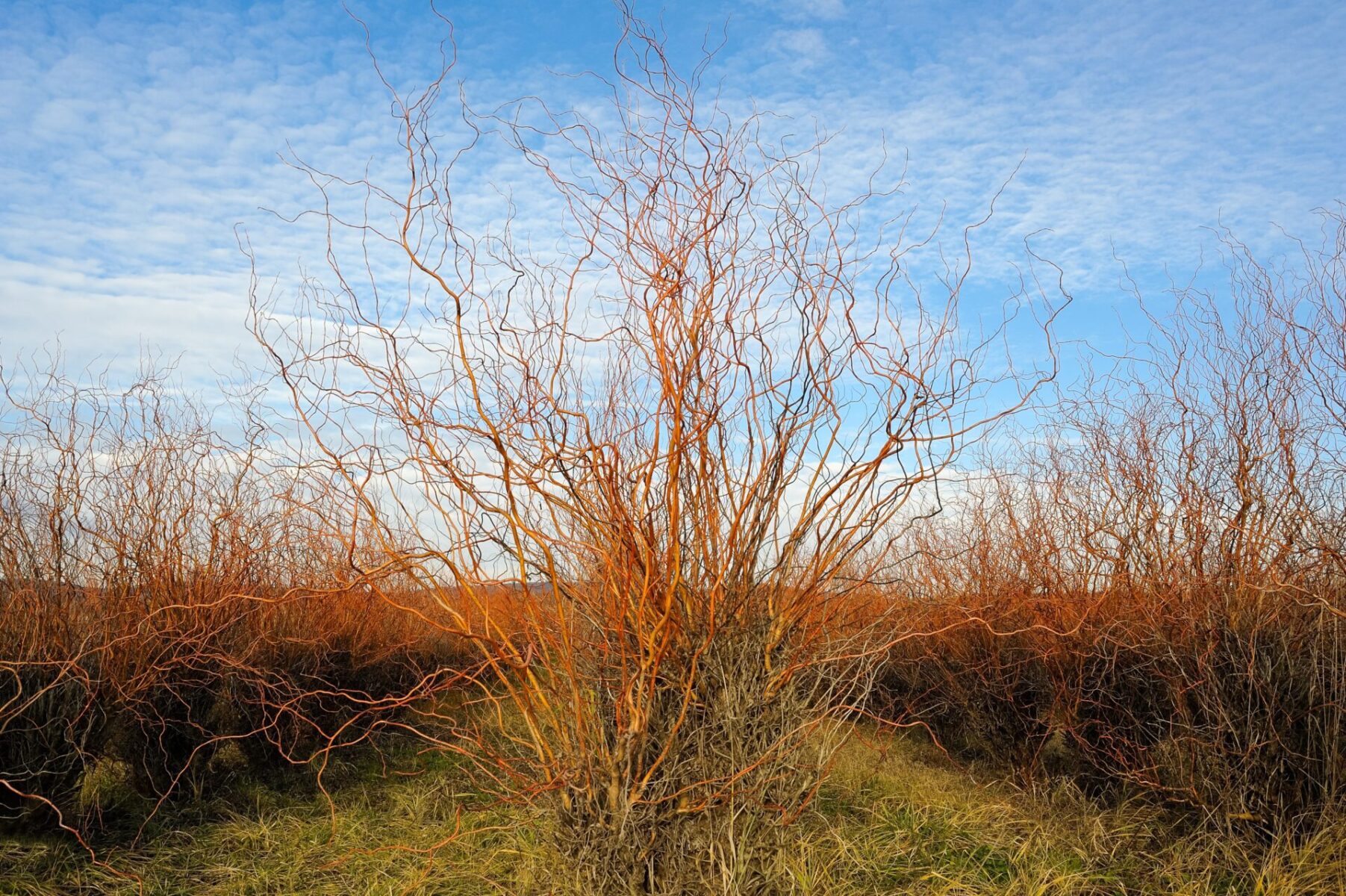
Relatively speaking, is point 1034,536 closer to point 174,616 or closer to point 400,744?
point 400,744

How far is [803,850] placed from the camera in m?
3.31

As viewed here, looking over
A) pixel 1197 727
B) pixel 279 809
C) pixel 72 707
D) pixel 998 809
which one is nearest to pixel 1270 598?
pixel 1197 727

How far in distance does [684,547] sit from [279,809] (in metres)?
3.45

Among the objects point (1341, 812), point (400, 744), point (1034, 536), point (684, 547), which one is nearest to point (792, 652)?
point (684, 547)

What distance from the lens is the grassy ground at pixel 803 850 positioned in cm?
365

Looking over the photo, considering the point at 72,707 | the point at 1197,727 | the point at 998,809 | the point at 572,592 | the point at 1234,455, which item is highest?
the point at 1234,455

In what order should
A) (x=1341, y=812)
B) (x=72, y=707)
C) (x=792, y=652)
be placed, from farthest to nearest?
(x=72, y=707) → (x=1341, y=812) → (x=792, y=652)

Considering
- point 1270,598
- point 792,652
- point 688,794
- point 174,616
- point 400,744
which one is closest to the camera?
point 688,794

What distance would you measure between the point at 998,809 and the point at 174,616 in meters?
4.48

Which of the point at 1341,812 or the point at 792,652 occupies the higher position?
the point at 792,652

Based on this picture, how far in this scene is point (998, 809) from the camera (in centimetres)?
472

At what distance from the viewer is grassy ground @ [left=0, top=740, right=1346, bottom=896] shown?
3.65 m

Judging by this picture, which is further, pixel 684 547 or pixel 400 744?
pixel 400 744

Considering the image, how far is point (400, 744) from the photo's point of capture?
6.62m
